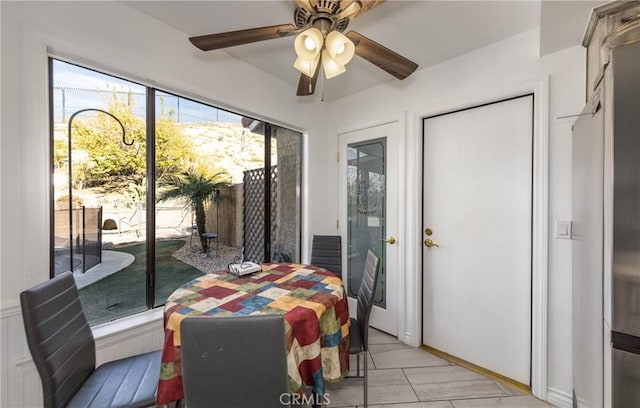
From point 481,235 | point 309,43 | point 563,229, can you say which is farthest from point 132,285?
point 563,229

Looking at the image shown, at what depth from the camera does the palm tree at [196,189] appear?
6.50ft

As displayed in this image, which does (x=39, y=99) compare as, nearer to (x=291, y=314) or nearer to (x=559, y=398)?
(x=291, y=314)

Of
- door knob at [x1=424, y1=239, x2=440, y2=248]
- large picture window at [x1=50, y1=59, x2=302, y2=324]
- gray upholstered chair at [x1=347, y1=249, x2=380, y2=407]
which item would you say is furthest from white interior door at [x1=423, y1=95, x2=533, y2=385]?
large picture window at [x1=50, y1=59, x2=302, y2=324]

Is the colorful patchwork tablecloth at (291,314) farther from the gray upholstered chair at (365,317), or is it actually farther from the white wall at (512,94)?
the white wall at (512,94)

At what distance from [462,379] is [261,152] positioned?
2.59 metres

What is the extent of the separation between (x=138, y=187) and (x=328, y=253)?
64.5 inches

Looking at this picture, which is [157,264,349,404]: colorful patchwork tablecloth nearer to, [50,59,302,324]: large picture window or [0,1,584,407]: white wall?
[50,59,302,324]: large picture window

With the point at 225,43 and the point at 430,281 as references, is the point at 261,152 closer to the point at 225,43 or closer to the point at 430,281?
the point at 225,43

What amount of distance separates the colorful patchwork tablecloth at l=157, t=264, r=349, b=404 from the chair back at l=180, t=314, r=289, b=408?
195mm

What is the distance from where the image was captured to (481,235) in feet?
6.97

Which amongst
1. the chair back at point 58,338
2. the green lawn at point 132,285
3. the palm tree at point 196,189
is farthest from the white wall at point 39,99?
the palm tree at point 196,189

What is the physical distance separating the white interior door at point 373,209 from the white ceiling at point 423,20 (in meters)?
0.79

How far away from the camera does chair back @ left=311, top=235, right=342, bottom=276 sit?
253 cm

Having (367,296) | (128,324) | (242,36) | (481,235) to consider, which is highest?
(242,36)
